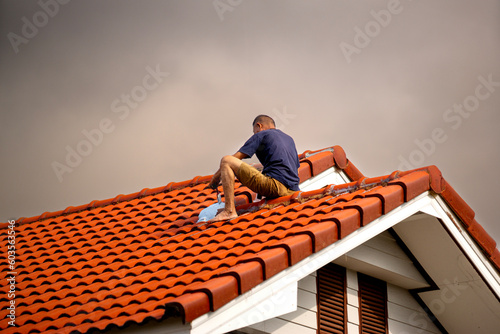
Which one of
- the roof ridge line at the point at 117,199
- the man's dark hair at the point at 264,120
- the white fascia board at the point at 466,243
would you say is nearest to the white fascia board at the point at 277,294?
the white fascia board at the point at 466,243

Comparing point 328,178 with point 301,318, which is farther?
point 328,178

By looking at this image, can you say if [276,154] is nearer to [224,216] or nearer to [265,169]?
[265,169]

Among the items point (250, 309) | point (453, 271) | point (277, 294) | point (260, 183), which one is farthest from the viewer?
point (260, 183)

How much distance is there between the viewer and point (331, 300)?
668 centimetres

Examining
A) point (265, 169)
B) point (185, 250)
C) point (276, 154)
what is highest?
point (276, 154)

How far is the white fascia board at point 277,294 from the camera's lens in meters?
5.04

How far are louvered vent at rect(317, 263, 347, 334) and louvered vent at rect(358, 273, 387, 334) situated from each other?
28 centimetres

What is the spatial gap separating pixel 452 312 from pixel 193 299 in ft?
12.1

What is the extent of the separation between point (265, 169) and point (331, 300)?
1.93 m

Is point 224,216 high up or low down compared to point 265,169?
down

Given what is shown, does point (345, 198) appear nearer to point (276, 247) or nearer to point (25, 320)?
point (276, 247)

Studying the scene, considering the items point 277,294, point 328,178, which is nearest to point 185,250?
point 277,294

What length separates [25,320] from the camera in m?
6.35

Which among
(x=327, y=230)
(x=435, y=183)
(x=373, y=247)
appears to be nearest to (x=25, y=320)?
(x=327, y=230)
